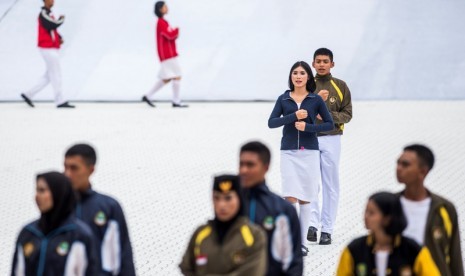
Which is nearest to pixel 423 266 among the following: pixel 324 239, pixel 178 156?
pixel 324 239

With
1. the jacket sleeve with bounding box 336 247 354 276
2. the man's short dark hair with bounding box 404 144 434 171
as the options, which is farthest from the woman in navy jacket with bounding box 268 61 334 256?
the jacket sleeve with bounding box 336 247 354 276

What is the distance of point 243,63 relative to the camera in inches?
695

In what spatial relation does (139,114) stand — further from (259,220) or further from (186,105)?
(259,220)

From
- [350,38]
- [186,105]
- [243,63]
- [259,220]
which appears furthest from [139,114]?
[259,220]

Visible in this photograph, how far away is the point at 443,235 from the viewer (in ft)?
17.7

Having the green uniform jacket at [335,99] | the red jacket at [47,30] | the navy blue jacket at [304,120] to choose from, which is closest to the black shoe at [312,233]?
the green uniform jacket at [335,99]

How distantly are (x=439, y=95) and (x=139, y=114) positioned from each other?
4637 mm

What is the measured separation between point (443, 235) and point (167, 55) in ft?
35.0

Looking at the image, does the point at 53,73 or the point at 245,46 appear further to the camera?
the point at 245,46

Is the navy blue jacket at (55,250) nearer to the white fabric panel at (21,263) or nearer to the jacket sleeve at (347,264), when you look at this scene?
the white fabric panel at (21,263)

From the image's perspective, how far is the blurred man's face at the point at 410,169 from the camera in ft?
17.9

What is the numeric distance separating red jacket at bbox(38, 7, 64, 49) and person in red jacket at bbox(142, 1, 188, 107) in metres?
1.47

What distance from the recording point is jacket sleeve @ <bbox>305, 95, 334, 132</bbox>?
7.77 meters

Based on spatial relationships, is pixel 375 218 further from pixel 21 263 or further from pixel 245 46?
pixel 245 46
